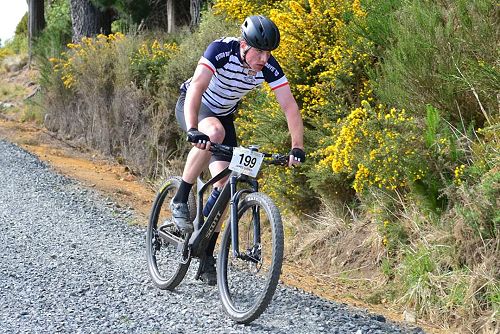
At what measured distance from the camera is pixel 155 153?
1327cm

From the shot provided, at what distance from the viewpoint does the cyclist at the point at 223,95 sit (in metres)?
5.71

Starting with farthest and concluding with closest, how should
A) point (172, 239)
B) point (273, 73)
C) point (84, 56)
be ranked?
point (84, 56) → point (172, 239) → point (273, 73)

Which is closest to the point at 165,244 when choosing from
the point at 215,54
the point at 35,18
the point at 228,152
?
the point at 228,152

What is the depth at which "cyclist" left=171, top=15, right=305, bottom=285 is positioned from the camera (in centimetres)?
571

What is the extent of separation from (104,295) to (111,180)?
259 inches

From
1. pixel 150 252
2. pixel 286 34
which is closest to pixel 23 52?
pixel 286 34

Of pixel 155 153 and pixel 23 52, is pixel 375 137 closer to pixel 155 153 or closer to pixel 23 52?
pixel 155 153

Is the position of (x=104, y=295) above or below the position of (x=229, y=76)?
below

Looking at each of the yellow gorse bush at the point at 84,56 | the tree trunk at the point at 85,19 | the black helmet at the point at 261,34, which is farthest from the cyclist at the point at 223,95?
the tree trunk at the point at 85,19

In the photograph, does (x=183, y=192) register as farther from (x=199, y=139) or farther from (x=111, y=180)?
(x=111, y=180)

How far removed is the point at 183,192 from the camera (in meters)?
6.36

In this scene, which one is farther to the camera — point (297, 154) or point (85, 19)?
point (85, 19)

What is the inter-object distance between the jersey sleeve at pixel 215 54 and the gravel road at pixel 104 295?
173 cm

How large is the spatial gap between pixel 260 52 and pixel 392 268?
9.02ft
